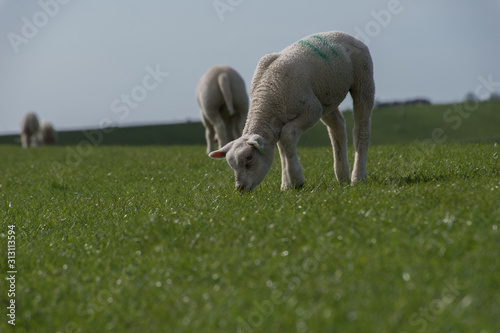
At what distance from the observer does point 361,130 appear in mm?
7949

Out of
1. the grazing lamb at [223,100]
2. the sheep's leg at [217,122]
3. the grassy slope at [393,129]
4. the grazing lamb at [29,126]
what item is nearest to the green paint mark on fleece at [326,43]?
the grazing lamb at [223,100]

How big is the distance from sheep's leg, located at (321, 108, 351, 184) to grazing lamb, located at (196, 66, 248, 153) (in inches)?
239

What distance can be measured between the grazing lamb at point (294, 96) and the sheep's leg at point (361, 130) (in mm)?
15

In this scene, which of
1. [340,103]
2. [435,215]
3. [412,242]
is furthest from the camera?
[340,103]

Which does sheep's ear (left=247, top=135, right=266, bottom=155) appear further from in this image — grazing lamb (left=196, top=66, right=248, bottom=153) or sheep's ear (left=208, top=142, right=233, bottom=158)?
grazing lamb (left=196, top=66, right=248, bottom=153)

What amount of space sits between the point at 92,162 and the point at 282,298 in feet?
40.1

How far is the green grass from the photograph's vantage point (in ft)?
11.4

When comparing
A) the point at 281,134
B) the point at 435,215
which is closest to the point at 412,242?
the point at 435,215

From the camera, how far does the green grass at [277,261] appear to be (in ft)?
11.4

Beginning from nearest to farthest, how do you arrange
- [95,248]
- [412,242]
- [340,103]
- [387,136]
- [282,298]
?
[282,298] < [412,242] < [95,248] < [340,103] < [387,136]

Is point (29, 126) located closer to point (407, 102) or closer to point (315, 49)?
point (315, 49)

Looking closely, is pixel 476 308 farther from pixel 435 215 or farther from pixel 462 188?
pixel 462 188

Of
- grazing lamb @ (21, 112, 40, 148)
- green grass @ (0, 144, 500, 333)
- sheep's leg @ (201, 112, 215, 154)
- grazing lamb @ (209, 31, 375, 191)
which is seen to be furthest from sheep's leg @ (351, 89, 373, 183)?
grazing lamb @ (21, 112, 40, 148)

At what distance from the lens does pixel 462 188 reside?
19.1ft
